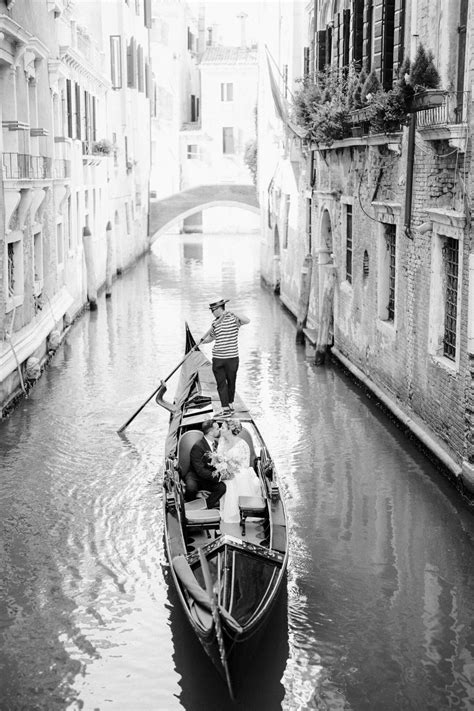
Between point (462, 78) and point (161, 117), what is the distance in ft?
103

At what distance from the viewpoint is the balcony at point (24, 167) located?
38.4 ft

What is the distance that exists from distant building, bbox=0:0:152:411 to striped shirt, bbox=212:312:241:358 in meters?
2.29

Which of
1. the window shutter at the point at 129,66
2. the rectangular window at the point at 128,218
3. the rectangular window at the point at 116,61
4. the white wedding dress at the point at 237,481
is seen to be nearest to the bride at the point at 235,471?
the white wedding dress at the point at 237,481

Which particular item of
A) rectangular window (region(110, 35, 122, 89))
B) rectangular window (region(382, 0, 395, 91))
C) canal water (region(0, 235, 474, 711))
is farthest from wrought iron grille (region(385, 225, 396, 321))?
rectangular window (region(110, 35, 122, 89))

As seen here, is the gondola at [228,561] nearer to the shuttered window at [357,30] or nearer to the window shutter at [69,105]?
the shuttered window at [357,30]

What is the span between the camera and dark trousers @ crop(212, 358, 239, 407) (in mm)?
11094

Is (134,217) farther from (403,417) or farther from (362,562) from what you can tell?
(362,562)

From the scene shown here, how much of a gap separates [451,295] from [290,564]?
312cm

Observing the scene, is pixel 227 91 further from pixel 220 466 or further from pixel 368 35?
pixel 220 466

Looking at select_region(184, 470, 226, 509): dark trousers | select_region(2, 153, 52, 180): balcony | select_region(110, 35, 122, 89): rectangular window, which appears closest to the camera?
select_region(184, 470, 226, 509): dark trousers

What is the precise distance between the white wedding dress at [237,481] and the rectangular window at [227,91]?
1344 inches

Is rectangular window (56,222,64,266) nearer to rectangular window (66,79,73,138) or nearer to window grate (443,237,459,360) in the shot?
rectangular window (66,79,73,138)

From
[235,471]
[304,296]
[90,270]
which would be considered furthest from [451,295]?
[90,270]

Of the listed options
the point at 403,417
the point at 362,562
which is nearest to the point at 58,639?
the point at 362,562
